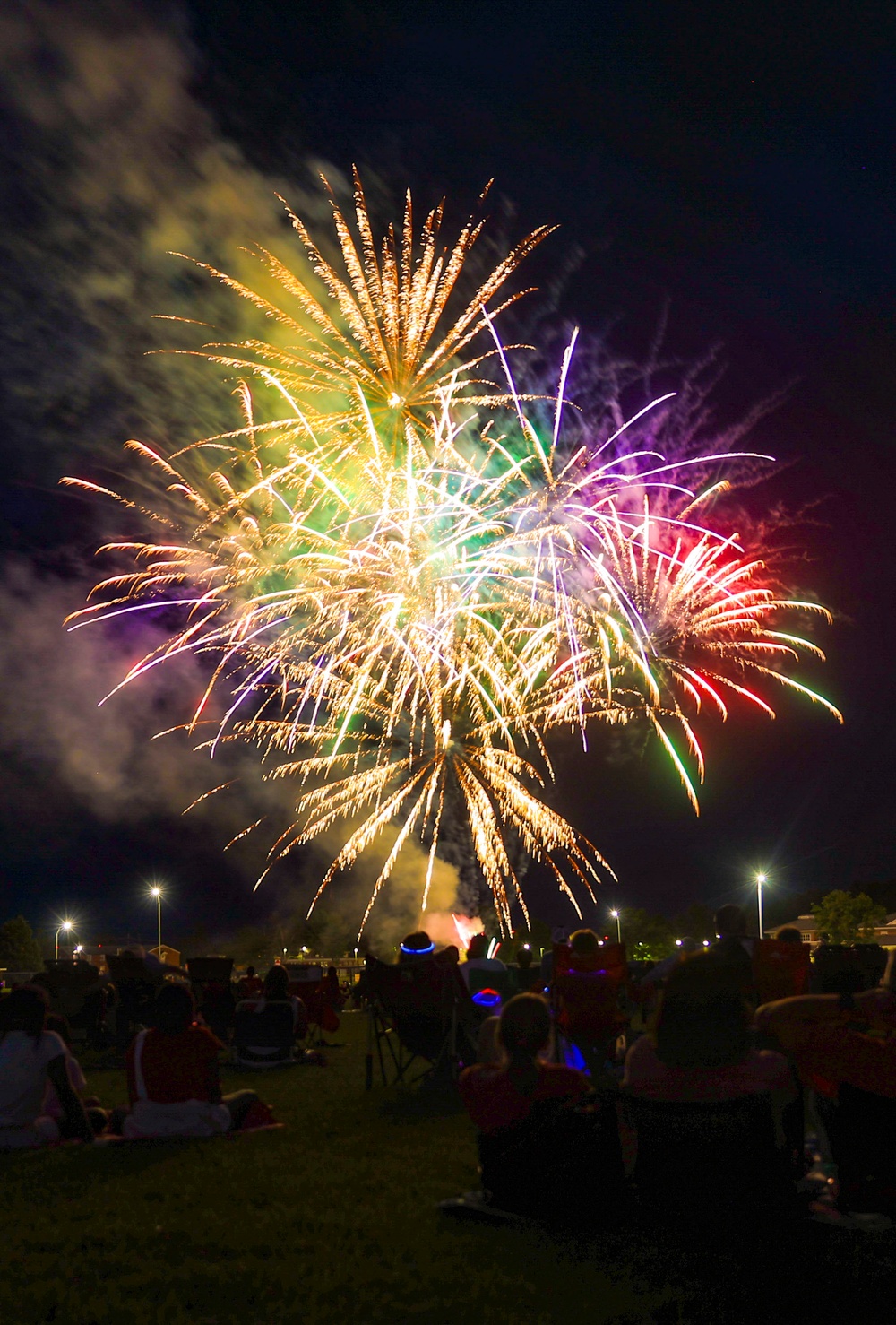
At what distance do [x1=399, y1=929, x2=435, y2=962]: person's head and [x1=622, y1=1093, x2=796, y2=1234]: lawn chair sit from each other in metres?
5.67

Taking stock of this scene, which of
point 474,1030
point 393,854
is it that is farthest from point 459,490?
point 474,1030

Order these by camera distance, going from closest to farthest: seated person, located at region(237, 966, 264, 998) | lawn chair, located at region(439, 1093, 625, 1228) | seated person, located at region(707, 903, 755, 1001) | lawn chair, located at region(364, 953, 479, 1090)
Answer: lawn chair, located at region(439, 1093, 625, 1228) → seated person, located at region(707, 903, 755, 1001) → lawn chair, located at region(364, 953, 479, 1090) → seated person, located at region(237, 966, 264, 998)

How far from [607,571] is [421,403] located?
3850mm

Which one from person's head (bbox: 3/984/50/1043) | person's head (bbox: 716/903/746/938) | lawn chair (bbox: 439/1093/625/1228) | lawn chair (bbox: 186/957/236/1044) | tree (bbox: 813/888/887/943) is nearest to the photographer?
lawn chair (bbox: 439/1093/625/1228)

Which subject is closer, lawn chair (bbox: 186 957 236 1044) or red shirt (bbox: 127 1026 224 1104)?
red shirt (bbox: 127 1026 224 1104)

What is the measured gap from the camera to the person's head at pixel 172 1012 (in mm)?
6539

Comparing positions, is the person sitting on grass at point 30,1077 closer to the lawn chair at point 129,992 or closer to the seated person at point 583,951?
the seated person at point 583,951

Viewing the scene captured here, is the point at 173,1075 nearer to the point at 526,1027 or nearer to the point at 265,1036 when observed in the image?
the point at 526,1027

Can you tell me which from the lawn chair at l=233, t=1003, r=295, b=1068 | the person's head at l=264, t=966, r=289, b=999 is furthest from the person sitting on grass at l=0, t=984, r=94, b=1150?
the person's head at l=264, t=966, r=289, b=999

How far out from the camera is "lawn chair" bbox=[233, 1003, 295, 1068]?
36.7ft

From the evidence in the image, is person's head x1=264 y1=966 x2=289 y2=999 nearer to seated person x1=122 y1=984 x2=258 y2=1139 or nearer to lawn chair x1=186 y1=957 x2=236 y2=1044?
lawn chair x1=186 y1=957 x2=236 y2=1044

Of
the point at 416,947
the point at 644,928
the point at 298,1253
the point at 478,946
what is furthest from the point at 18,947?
the point at 298,1253

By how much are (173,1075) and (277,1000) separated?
15.7 ft

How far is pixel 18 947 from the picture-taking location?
332 ft
